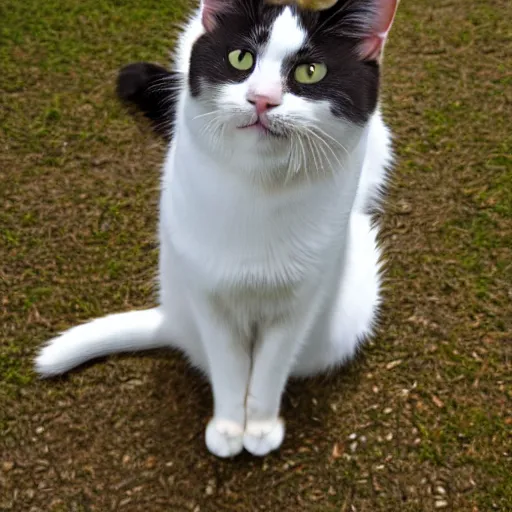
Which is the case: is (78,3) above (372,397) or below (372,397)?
above

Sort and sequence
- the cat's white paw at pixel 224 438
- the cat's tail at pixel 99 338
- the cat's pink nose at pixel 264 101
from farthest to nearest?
the cat's tail at pixel 99 338, the cat's white paw at pixel 224 438, the cat's pink nose at pixel 264 101

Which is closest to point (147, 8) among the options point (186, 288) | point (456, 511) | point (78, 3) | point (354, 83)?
point (78, 3)

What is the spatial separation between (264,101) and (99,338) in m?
0.93

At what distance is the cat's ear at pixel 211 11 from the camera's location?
3.89ft

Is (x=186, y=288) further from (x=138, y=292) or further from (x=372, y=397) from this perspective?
(x=372, y=397)

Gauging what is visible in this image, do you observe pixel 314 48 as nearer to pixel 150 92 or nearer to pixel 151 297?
pixel 150 92

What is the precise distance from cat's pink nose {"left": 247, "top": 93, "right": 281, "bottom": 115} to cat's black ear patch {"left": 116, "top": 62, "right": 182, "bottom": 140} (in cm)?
75

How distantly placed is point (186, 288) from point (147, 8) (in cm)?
149

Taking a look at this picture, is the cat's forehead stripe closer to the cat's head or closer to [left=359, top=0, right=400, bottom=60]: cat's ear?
the cat's head

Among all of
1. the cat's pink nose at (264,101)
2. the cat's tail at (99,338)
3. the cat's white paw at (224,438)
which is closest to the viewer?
the cat's pink nose at (264,101)

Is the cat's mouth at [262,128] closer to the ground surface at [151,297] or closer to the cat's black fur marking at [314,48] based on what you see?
the cat's black fur marking at [314,48]

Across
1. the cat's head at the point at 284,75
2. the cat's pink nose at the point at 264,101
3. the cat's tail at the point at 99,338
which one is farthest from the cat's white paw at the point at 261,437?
the cat's pink nose at the point at 264,101

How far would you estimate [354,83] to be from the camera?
118 centimetres

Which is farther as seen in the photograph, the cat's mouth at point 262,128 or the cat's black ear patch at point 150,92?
the cat's black ear patch at point 150,92
